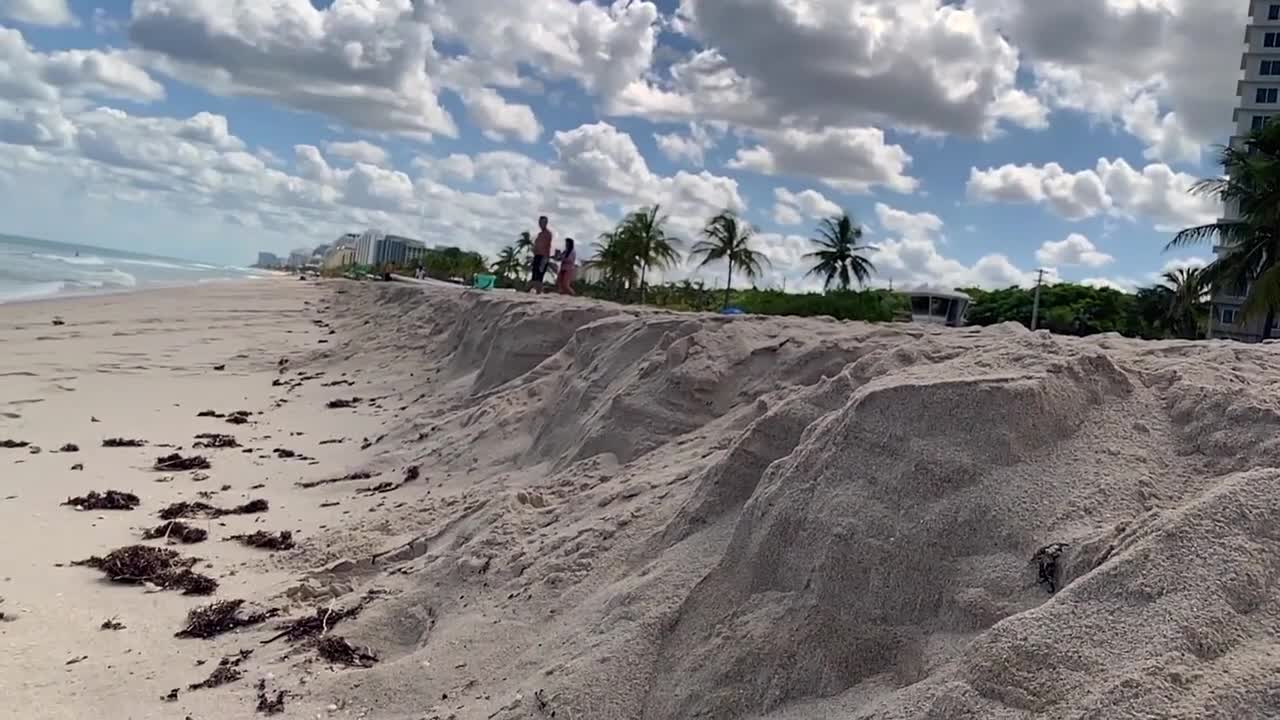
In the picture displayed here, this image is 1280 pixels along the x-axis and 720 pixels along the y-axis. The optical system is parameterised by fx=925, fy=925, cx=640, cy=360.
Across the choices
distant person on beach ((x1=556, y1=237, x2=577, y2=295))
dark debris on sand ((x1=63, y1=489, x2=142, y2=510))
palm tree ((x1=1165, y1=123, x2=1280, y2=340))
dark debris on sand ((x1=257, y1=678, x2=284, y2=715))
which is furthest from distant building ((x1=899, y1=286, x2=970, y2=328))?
dark debris on sand ((x1=257, y1=678, x2=284, y2=715))

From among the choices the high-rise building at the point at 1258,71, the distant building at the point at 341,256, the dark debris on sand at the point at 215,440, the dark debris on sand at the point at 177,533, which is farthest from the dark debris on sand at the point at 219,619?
the distant building at the point at 341,256

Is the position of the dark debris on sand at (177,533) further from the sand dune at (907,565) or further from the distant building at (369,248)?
the distant building at (369,248)

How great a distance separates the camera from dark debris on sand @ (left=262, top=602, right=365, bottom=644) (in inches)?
186

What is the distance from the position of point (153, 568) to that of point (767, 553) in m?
4.39

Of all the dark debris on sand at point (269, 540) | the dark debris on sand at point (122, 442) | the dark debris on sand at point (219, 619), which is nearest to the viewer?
the dark debris on sand at point (219, 619)

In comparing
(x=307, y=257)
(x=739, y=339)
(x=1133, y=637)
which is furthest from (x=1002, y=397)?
(x=307, y=257)

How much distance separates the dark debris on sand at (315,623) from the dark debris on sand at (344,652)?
7.4 inches

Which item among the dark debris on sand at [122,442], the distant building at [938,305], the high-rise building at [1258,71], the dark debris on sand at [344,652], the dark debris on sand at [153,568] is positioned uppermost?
the high-rise building at [1258,71]

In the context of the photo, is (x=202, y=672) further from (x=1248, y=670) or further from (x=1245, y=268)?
(x=1245, y=268)

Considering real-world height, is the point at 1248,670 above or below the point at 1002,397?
below

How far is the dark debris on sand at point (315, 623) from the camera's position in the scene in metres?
4.72

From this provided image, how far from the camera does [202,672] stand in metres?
4.50

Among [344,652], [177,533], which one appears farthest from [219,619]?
[177,533]

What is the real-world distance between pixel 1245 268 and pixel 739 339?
95.8 feet
